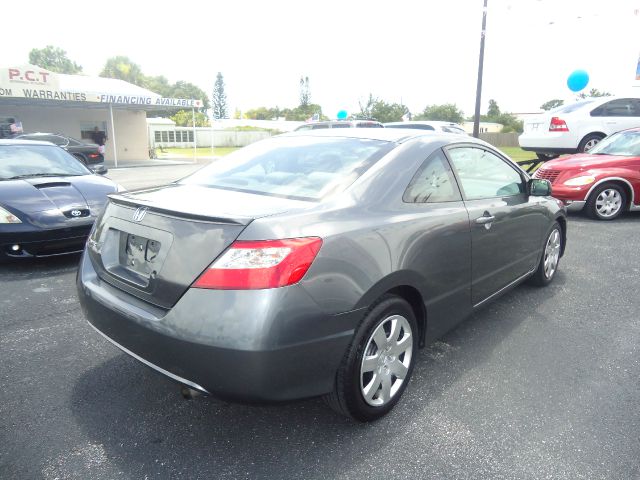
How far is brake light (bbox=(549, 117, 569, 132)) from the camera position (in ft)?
34.8

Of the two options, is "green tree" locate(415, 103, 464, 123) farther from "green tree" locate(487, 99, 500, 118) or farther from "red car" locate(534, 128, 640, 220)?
"red car" locate(534, 128, 640, 220)

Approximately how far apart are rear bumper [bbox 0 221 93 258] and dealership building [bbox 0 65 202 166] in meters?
18.9

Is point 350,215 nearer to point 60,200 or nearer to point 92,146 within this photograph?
point 60,200

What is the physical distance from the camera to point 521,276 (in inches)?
154

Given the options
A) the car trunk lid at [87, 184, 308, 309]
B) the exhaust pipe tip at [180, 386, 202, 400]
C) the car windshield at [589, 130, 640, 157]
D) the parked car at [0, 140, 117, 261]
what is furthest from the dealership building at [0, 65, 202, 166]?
the exhaust pipe tip at [180, 386, 202, 400]

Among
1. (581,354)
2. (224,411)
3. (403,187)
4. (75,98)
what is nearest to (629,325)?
(581,354)

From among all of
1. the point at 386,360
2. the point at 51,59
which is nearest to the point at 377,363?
the point at 386,360

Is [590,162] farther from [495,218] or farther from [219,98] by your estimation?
[219,98]

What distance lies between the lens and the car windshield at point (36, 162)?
18.5 feet

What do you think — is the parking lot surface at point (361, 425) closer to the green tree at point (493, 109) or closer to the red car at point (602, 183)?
the red car at point (602, 183)

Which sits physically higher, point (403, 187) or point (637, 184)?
point (403, 187)

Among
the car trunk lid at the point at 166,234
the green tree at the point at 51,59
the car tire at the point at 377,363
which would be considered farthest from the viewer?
the green tree at the point at 51,59

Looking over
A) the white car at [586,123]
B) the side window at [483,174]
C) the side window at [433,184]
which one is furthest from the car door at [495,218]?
the white car at [586,123]

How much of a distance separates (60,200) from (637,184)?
8180mm
